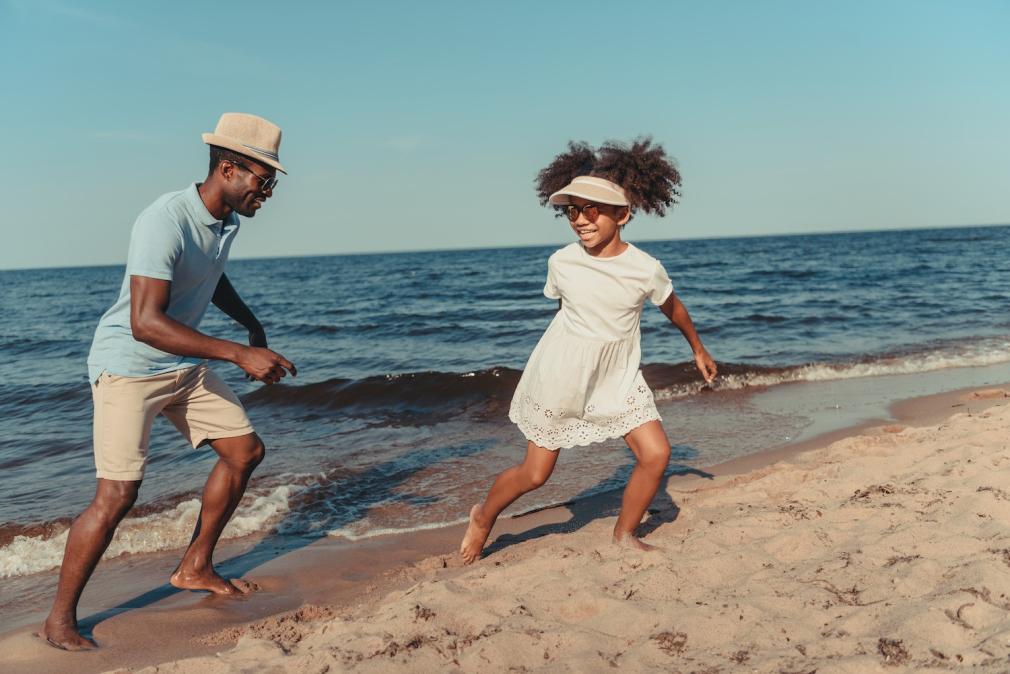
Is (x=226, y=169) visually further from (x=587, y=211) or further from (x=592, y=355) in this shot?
(x=592, y=355)

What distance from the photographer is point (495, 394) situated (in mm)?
10055

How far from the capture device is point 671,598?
3166 mm

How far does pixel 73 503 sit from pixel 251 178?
3.79m

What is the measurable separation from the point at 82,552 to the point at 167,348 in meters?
0.95

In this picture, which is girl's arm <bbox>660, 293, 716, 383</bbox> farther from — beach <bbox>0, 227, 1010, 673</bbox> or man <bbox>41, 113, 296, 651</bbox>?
man <bbox>41, 113, 296, 651</bbox>

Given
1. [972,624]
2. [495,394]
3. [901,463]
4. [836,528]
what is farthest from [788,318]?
[972,624]

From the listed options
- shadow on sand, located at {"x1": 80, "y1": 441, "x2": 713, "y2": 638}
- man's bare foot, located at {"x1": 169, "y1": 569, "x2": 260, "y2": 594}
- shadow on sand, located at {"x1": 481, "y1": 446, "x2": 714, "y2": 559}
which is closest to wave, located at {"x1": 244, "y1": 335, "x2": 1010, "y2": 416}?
shadow on sand, located at {"x1": 80, "y1": 441, "x2": 713, "y2": 638}

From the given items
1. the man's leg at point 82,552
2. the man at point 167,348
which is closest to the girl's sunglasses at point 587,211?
the man at point 167,348

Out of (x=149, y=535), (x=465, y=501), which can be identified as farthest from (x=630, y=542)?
(x=149, y=535)

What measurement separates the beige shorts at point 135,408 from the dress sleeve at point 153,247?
493mm

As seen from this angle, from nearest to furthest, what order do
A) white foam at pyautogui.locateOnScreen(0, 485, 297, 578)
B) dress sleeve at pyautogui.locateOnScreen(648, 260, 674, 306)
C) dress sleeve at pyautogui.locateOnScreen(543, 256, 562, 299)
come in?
dress sleeve at pyautogui.locateOnScreen(648, 260, 674, 306) → dress sleeve at pyautogui.locateOnScreen(543, 256, 562, 299) → white foam at pyautogui.locateOnScreen(0, 485, 297, 578)

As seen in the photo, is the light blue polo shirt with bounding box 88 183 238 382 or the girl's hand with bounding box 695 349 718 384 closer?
the light blue polo shirt with bounding box 88 183 238 382

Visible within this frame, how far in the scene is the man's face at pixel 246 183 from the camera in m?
3.55

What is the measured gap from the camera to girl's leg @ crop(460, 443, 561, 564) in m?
3.96
